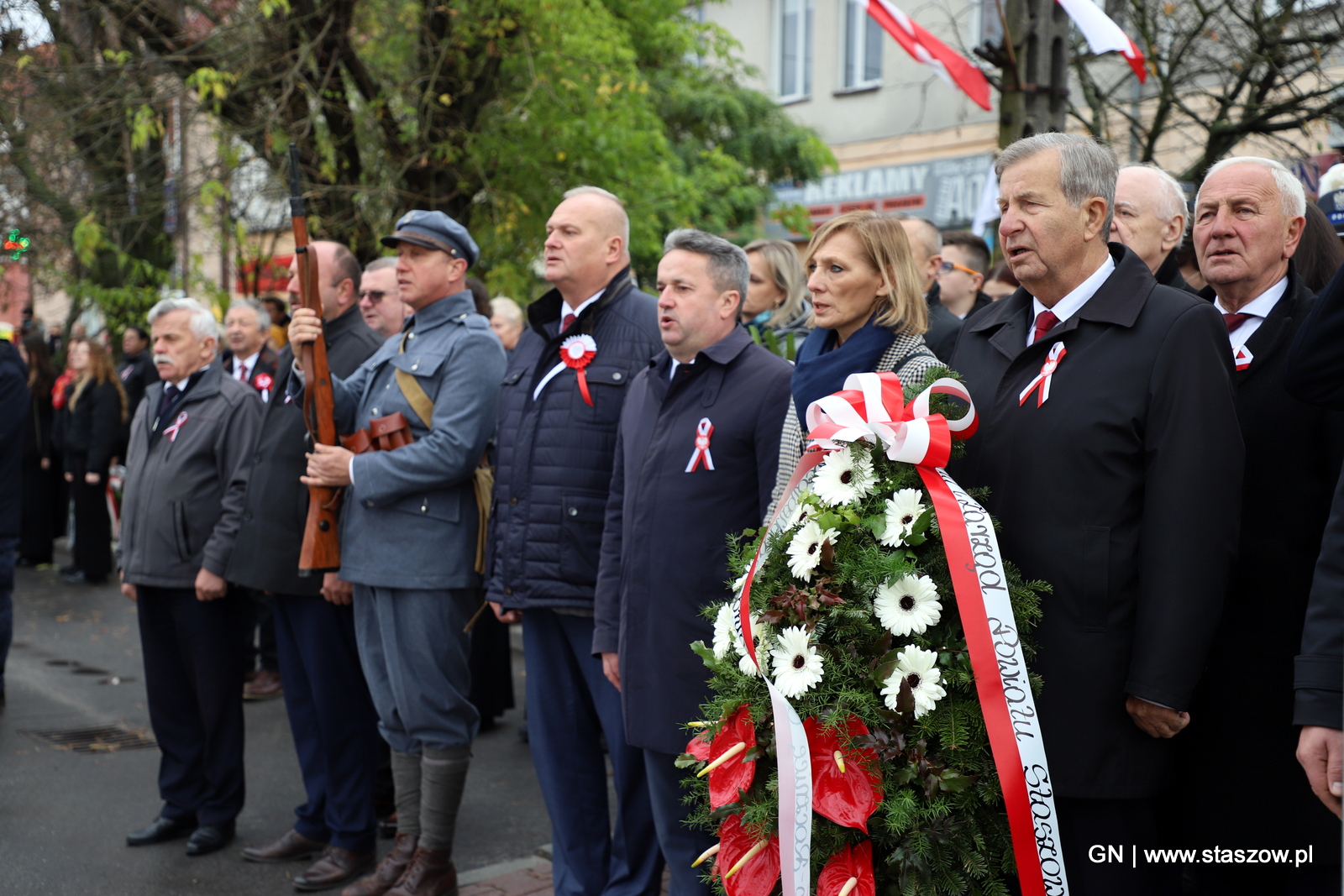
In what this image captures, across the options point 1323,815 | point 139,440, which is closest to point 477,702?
point 139,440

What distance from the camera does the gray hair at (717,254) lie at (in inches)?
153

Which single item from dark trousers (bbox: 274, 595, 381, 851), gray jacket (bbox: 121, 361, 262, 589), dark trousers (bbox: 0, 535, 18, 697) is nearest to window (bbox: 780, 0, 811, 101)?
dark trousers (bbox: 0, 535, 18, 697)

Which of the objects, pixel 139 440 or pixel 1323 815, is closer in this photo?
pixel 1323 815

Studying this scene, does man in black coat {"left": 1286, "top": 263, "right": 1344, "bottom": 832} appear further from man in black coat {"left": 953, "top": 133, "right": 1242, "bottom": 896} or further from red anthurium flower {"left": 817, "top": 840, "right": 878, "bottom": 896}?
red anthurium flower {"left": 817, "top": 840, "right": 878, "bottom": 896}

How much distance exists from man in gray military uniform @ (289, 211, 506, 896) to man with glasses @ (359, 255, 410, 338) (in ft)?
4.37

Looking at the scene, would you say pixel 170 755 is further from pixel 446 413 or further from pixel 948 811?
pixel 948 811

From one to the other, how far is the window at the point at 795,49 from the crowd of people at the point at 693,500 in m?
15.4

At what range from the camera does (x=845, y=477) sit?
2787 millimetres

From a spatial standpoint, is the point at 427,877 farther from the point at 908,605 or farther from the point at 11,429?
the point at 11,429

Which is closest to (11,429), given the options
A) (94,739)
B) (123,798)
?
(94,739)

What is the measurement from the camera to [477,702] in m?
6.79

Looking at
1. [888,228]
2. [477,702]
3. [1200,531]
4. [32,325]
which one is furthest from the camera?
[32,325]

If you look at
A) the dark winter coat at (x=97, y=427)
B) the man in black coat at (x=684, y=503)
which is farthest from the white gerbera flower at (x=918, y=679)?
the dark winter coat at (x=97, y=427)

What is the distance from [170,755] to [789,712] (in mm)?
Result: 3588
